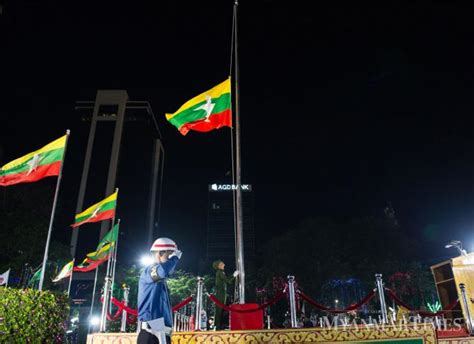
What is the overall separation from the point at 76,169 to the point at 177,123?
52.7 metres

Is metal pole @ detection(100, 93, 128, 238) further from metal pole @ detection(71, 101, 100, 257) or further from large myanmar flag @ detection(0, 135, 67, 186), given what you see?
large myanmar flag @ detection(0, 135, 67, 186)

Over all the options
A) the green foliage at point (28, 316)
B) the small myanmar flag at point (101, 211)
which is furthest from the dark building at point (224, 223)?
the green foliage at point (28, 316)

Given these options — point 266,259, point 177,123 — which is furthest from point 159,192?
point 177,123

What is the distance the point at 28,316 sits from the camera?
23.5ft

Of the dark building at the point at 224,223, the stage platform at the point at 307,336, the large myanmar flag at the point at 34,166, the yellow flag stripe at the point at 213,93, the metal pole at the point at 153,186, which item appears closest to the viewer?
the stage platform at the point at 307,336

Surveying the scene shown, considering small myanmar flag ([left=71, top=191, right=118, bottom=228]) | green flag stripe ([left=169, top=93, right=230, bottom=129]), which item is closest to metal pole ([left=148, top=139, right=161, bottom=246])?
small myanmar flag ([left=71, top=191, right=118, bottom=228])

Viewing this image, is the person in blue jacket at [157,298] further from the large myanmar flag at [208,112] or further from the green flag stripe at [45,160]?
the green flag stripe at [45,160]

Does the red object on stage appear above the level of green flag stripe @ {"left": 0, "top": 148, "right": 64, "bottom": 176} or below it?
below

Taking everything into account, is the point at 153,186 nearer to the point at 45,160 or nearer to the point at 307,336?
the point at 45,160

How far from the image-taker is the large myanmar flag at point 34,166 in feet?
30.9

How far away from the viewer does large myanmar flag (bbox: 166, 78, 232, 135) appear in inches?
358

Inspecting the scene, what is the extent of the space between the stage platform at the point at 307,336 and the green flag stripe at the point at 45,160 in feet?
16.7

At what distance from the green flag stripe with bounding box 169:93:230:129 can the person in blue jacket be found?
473cm

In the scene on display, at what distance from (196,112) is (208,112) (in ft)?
1.09
